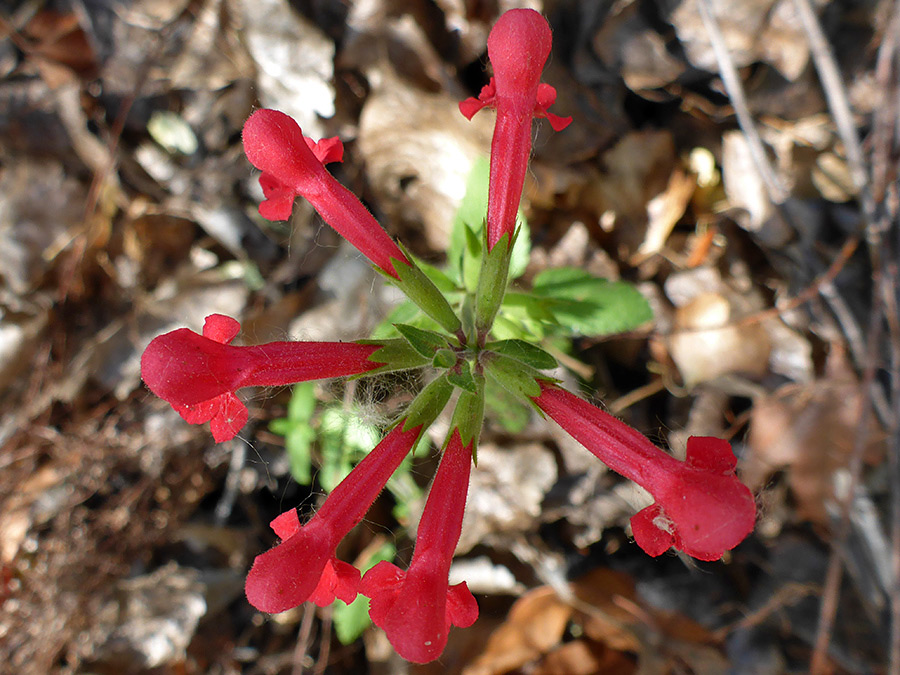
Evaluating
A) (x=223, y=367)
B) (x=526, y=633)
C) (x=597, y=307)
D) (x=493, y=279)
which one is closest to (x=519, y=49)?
(x=493, y=279)

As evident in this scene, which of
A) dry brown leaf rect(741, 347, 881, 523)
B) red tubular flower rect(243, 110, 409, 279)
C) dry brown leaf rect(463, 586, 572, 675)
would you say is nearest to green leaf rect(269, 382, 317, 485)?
dry brown leaf rect(463, 586, 572, 675)

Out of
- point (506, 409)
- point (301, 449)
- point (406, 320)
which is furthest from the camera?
point (301, 449)

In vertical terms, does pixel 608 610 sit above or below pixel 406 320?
below

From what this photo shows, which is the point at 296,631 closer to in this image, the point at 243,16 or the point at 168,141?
the point at 168,141

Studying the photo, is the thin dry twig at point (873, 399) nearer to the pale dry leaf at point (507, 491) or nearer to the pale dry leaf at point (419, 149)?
the pale dry leaf at point (507, 491)

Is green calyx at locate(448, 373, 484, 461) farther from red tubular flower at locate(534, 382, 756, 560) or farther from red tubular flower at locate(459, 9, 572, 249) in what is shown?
red tubular flower at locate(459, 9, 572, 249)

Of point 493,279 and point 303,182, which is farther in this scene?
point 303,182

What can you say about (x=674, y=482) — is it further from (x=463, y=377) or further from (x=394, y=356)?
(x=394, y=356)
